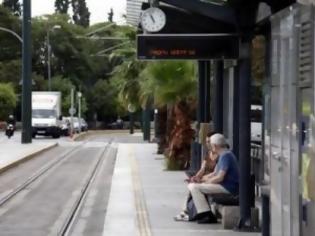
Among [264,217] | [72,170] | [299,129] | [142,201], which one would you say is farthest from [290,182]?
[72,170]

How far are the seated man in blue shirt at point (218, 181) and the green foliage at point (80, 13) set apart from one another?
11893 cm

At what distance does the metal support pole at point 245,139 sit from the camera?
11680mm

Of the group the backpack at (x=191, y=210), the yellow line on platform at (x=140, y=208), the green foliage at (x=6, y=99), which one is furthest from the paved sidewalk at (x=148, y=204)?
the green foliage at (x=6, y=99)

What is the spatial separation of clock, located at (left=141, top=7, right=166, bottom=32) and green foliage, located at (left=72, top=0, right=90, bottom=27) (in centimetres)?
11708

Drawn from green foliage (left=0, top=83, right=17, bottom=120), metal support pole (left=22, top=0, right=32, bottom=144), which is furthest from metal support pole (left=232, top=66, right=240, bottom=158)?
green foliage (left=0, top=83, right=17, bottom=120)

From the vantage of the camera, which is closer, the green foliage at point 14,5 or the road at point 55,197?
the road at point 55,197

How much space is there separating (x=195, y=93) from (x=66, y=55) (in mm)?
74420

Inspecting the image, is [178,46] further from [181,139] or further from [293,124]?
[181,139]

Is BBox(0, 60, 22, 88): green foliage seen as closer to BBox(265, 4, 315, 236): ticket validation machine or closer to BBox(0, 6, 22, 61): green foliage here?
BBox(0, 6, 22, 61): green foliage

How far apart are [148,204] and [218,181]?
3656 mm

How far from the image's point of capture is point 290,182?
7.09 m

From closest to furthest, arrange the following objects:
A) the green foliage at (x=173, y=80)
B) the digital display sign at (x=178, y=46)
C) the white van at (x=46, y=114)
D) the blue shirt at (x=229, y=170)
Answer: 1. the blue shirt at (x=229, y=170)
2. the digital display sign at (x=178, y=46)
3. the green foliage at (x=173, y=80)
4. the white van at (x=46, y=114)

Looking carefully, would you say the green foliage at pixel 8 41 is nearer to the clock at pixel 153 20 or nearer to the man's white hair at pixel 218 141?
the clock at pixel 153 20

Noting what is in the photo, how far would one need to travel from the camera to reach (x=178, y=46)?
42.0 ft
